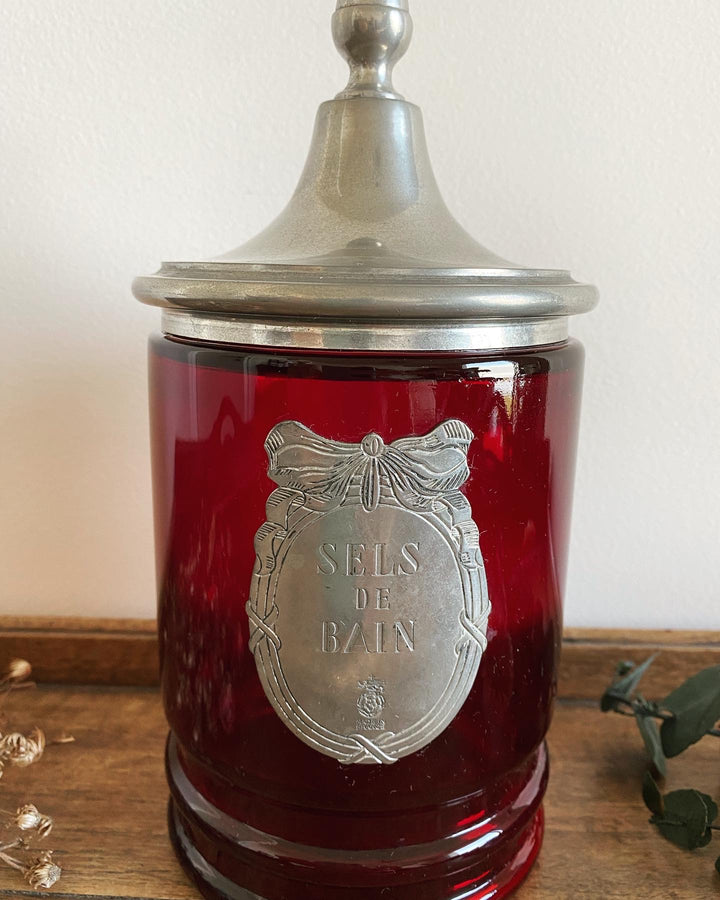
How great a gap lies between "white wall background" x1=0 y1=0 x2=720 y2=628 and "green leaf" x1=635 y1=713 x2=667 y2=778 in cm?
21

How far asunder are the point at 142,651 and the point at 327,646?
1.36 ft

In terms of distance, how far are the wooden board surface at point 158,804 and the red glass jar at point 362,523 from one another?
40 millimetres

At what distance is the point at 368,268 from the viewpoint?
44 centimetres

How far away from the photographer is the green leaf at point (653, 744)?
68 centimetres

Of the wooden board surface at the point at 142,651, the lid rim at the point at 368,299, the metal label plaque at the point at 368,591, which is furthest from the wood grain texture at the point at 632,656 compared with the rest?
the lid rim at the point at 368,299

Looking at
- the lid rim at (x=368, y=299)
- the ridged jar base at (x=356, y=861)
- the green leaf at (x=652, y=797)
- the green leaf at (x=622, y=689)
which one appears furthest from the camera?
the green leaf at (x=622, y=689)

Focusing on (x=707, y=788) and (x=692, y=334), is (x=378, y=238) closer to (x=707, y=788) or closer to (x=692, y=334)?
(x=692, y=334)

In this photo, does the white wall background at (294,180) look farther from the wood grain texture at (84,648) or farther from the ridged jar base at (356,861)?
the ridged jar base at (356,861)

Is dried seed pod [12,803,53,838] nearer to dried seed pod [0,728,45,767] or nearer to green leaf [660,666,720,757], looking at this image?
dried seed pod [0,728,45,767]

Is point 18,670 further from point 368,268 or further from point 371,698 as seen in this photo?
point 368,268

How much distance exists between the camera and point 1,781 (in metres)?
0.67

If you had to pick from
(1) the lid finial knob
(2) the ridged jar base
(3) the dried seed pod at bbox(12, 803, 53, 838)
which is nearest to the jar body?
(2) the ridged jar base

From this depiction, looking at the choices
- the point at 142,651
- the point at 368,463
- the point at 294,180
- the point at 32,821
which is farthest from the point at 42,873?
the point at 294,180

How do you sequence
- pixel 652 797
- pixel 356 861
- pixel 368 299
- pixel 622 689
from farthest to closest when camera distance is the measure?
pixel 622 689 < pixel 652 797 < pixel 356 861 < pixel 368 299
